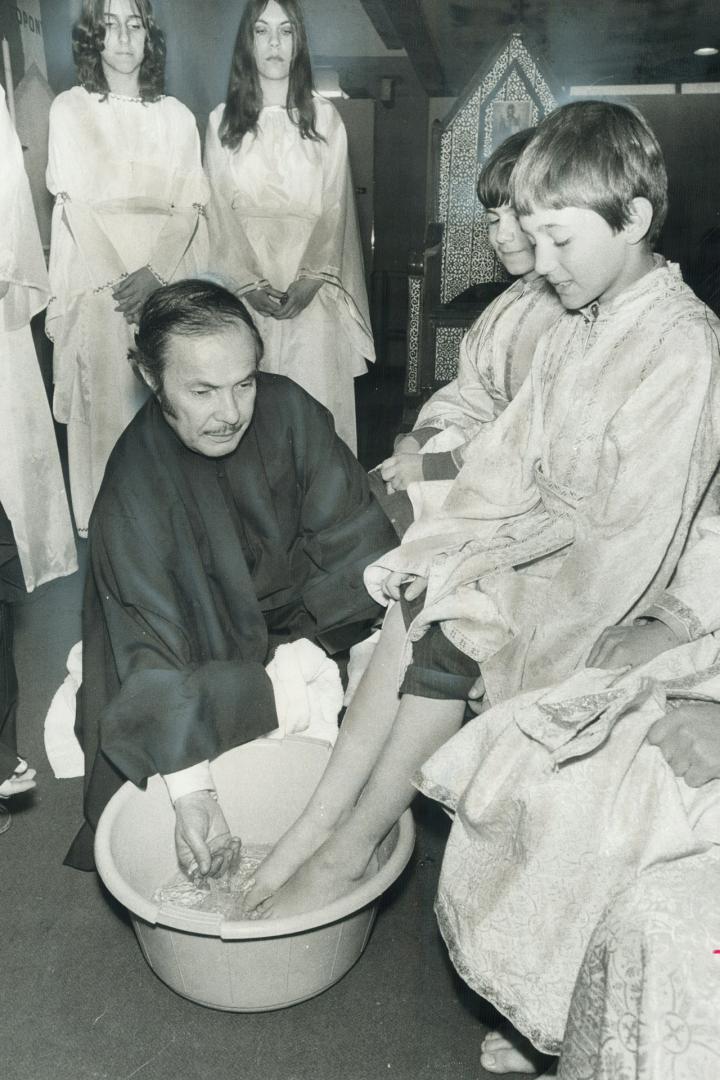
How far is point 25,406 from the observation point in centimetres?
304

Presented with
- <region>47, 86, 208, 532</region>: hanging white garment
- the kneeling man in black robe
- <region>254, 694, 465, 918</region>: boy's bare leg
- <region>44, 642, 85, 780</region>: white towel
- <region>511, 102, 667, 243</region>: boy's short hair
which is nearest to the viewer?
<region>511, 102, 667, 243</region>: boy's short hair

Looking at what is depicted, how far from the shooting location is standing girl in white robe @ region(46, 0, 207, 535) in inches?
106

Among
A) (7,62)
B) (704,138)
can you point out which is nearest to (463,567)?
(704,138)

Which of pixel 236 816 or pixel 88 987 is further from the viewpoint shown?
pixel 236 816

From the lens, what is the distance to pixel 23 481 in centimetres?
308

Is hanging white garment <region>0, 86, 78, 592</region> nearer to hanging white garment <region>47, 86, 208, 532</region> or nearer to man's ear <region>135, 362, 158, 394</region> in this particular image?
hanging white garment <region>47, 86, 208, 532</region>

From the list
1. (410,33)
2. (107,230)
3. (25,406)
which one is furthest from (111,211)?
(410,33)

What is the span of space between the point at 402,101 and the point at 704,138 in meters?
0.80

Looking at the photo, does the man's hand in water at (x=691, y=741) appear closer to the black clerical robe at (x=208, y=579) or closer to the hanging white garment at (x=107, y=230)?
the black clerical robe at (x=208, y=579)

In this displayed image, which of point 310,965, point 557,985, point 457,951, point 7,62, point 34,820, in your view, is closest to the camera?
point 557,985

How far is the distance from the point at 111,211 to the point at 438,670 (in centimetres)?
183

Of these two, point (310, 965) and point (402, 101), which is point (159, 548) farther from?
point (402, 101)

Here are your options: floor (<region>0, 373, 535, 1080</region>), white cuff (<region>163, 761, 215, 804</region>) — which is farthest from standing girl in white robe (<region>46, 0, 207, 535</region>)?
white cuff (<region>163, 761, 215, 804</region>)

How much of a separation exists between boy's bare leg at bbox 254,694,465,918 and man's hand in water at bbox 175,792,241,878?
13 centimetres
